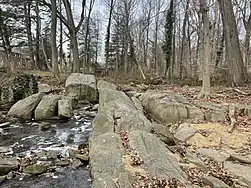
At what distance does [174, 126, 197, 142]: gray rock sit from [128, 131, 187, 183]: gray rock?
1.61 meters

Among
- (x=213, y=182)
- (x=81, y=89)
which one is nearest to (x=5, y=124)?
(x=81, y=89)

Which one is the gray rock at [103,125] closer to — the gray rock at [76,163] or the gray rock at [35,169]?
the gray rock at [76,163]

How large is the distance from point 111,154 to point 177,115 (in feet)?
14.2

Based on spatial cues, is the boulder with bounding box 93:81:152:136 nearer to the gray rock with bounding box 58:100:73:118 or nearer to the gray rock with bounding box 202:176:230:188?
the gray rock with bounding box 58:100:73:118

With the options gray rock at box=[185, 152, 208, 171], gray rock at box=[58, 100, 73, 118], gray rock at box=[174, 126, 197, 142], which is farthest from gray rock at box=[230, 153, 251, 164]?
gray rock at box=[58, 100, 73, 118]

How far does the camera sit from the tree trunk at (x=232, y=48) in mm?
14695

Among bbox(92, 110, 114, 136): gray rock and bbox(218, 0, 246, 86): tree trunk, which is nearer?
bbox(92, 110, 114, 136): gray rock

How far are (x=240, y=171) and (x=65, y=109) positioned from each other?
A: 317 inches

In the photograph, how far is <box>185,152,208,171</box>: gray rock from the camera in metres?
6.33

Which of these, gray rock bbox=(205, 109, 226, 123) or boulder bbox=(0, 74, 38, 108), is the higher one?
boulder bbox=(0, 74, 38, 108)

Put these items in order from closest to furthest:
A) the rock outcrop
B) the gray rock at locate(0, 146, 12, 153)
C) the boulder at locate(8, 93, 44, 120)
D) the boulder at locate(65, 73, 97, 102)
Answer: the rock outcrop, the gray rock at locate(0, 146, 12, 153), the boulder at locate(8, 93, 44, 120), the boulder at locate(65, 73, 97, 102)

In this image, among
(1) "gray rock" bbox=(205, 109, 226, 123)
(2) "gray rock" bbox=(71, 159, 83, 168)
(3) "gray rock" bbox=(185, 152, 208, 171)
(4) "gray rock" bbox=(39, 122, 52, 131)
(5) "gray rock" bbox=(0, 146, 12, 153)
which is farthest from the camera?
(4) "gray rock" bbox=(39, 122, 52, 131)

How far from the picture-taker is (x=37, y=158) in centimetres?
771

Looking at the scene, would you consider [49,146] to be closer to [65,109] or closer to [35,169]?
[35,169]
